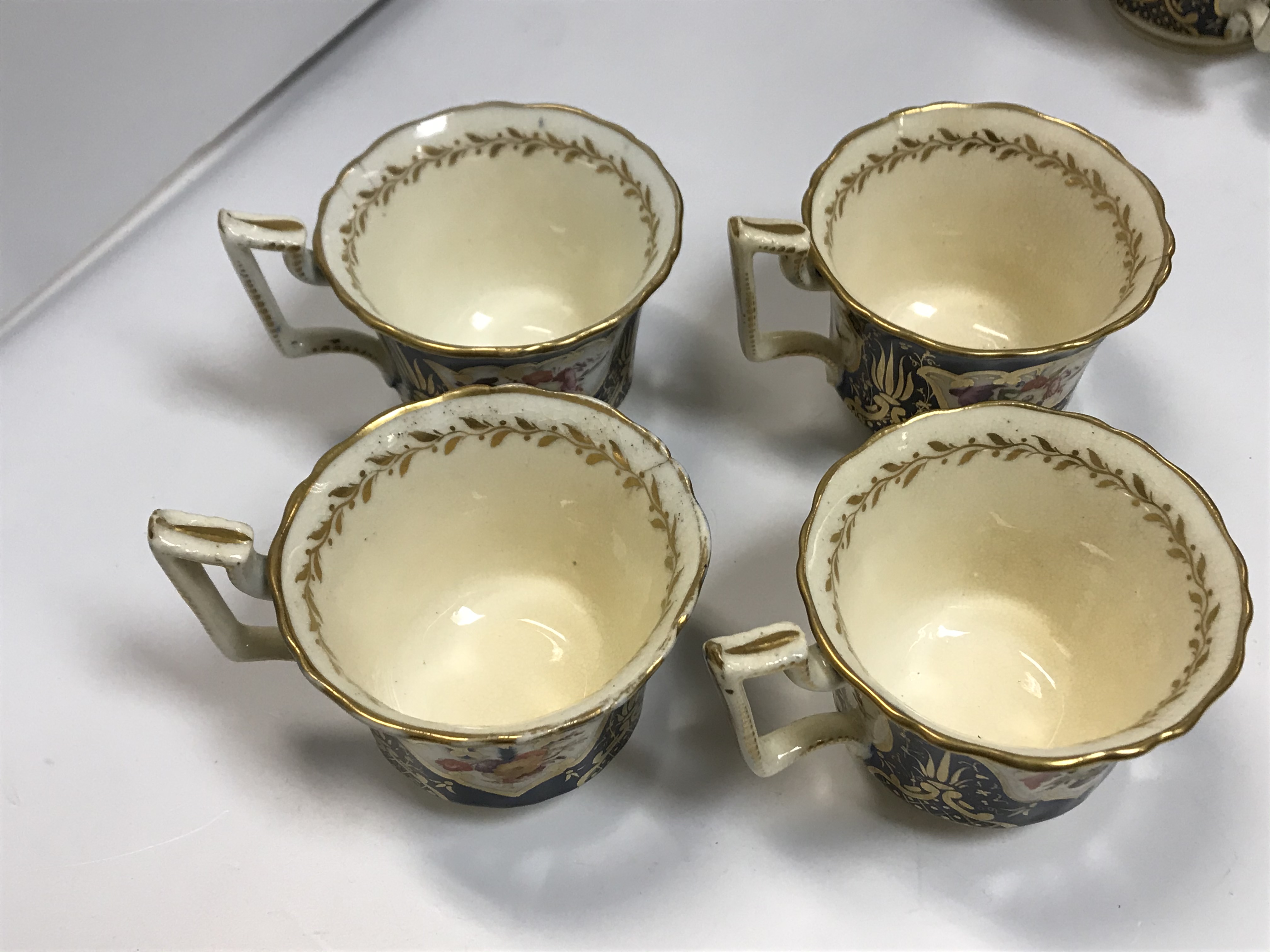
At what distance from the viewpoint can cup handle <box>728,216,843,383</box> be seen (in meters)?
0.98

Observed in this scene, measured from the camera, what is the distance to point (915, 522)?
91 cm

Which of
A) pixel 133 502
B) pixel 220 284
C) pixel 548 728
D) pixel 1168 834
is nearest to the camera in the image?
pixel 548 728

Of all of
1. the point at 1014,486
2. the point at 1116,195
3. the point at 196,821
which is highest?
the point at 1116,195

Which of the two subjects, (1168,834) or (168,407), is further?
(168,407)

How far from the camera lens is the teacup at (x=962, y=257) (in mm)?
965

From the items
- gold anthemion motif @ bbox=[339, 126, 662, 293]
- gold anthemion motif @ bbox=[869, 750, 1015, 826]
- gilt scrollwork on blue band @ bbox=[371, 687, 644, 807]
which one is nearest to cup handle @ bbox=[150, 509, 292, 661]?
gilt scrollwork on blue band @ bbox=[371, 687, 644, 807]

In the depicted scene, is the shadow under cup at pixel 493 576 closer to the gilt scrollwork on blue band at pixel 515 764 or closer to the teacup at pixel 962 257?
the gilt scrollwork on blue band at pixel 515 764

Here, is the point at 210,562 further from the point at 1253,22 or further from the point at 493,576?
the point at 1253,22

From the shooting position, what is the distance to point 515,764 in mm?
759

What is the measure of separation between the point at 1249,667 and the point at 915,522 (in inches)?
13.0

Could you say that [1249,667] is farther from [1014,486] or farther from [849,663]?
[849,663]

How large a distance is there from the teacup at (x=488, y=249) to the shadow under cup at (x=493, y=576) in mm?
97

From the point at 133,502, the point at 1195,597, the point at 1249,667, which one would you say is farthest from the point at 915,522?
the point at 133,502

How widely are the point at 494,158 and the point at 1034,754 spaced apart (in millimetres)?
833
